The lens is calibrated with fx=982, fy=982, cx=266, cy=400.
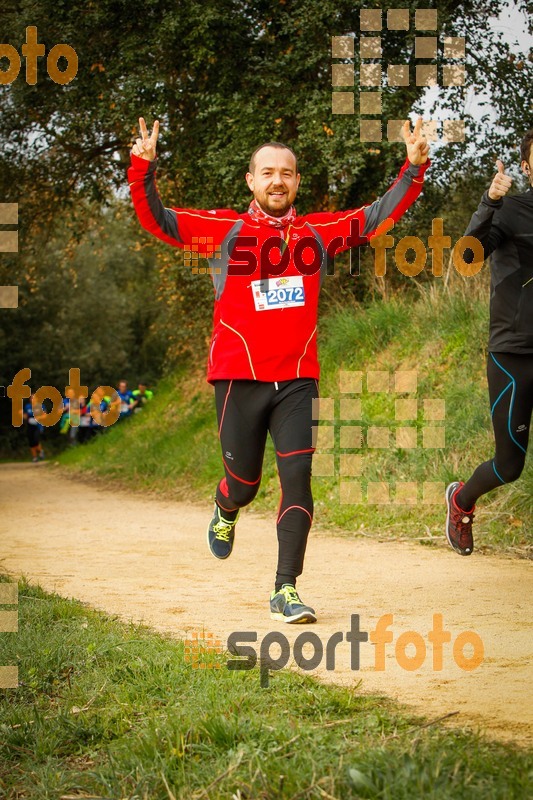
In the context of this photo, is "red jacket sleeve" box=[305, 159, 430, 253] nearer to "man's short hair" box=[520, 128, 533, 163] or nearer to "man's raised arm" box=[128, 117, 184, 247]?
"man's short hair" box=[520, 128, 533, 163]

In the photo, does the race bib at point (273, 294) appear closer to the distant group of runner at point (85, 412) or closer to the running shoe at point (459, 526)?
the running shoe at point (459, 526)

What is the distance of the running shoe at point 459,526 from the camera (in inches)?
252

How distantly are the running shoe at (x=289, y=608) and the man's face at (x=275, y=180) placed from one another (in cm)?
200

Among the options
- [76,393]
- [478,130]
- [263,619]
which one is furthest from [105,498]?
[76,393]

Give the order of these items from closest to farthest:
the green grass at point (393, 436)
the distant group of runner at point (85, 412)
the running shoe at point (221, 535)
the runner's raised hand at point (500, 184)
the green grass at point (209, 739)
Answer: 1. the green grass at point (209, 739)
2. the runner's raised hand at point (500, 184)
3. the running shoe at point (221, 535)
4. the green grass at point (393, 436)
5. the distant group of runner at point (85, 412)

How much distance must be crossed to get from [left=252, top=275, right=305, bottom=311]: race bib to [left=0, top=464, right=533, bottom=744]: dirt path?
163 cm

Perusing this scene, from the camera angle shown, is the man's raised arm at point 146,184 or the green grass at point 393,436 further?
the green grass at point 393,436

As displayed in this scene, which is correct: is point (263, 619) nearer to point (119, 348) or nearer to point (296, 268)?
point (296, 268)

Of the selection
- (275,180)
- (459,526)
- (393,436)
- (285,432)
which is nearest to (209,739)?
(285,432)

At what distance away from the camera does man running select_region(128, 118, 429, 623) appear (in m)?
5.10

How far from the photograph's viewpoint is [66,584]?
6543mm

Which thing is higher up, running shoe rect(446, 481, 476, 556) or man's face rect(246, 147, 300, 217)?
man's face rect(246, 147, 300, 217)

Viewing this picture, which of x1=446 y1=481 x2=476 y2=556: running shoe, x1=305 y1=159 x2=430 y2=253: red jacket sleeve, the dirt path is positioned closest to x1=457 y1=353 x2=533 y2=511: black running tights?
x1=446 y1=481 x2=476 y2=556: running shoe

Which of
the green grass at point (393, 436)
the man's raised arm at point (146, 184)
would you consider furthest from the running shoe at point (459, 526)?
the man's raised arm at point (146, 184)
